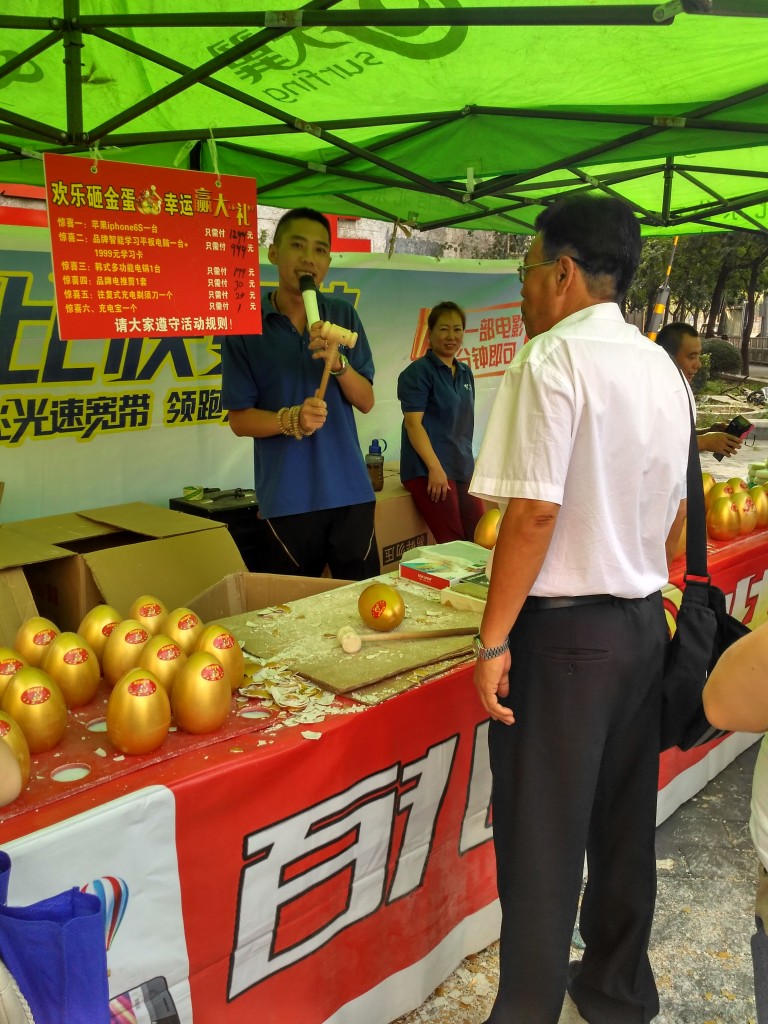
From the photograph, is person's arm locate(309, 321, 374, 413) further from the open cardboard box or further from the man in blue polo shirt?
the open cardboard box

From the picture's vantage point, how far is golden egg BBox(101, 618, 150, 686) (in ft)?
5.01

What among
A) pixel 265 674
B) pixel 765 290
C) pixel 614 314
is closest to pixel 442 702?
pixel 265 674

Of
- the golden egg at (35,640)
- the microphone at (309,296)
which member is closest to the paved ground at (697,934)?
the golden egg at (35,640)

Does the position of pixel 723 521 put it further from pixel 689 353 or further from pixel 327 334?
pixel 327 334

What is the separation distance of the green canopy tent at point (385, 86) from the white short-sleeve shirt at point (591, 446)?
30.5 inches

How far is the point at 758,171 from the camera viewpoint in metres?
3.98

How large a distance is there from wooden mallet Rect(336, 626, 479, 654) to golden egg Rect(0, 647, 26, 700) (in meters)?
0.65

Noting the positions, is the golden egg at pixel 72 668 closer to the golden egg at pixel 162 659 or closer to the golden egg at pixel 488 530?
the golden egg at pixel 162 659

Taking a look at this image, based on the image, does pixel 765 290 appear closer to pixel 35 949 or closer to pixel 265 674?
pixel 265 674

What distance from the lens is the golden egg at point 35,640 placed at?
61.7 inches

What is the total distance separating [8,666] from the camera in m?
1.43

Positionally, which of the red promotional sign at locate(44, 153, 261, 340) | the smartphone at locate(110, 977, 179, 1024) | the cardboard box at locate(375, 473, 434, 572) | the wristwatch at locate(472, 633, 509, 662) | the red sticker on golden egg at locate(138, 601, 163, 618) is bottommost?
the smartphone at locate(110, 977, 179, 1024)

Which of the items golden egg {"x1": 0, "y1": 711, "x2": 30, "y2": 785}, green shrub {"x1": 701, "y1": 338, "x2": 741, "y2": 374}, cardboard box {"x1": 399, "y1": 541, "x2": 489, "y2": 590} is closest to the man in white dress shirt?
cardboard box {"x1": 399, "y1": 541, "x2": 489, "y2": 590}

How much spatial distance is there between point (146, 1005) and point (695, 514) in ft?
4.29
